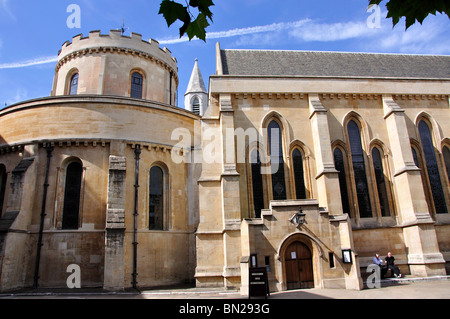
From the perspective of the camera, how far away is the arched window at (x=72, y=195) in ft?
57.3

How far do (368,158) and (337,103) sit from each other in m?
3.70

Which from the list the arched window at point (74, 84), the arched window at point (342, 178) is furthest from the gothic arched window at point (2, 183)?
the arched window at point (342, 178)

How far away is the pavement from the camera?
12273 millimetres

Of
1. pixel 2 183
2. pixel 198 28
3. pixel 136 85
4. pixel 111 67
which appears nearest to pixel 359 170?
pixel 136 85

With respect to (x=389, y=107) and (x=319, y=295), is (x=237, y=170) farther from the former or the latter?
(x=389, y=107)

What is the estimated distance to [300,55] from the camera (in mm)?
23969

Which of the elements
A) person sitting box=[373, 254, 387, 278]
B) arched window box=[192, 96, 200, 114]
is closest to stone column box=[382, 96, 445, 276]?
person sitting box=[373, 254, 387, 278]

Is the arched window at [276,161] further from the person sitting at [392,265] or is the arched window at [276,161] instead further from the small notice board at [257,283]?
the small notice board at [257,283]

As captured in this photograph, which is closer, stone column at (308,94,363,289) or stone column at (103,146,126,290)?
stone column at (308,94,363,289)

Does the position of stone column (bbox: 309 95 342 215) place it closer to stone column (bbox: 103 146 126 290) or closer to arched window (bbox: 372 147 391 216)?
arched window (bbox: 372 147 391 216)

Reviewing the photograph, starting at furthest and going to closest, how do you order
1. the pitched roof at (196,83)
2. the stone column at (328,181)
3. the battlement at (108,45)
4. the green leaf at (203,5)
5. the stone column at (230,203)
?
the pitched roof at (196,83) < the battlement at (108,45) < the stone column at (230,203) < the stone column at (328,181) < the green leaf at (203,5)

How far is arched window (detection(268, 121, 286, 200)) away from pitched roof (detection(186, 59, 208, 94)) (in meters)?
23.5

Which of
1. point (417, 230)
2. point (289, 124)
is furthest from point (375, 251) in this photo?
point (289, 124)

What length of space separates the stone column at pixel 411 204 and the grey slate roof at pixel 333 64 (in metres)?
3.74
